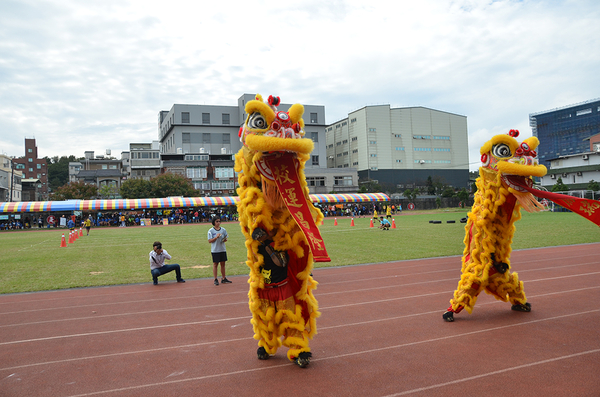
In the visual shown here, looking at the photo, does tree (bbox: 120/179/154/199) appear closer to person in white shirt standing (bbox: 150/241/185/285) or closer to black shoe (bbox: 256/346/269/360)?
person in white shirt standing (bbox: 150/241/185/285)

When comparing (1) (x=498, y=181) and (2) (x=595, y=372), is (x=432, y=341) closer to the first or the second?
(2) (x=595, y=372)

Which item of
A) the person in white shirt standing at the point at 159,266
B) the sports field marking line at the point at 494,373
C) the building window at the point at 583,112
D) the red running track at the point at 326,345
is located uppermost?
the building window at the point at 583,112

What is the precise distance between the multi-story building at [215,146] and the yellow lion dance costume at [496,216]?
6336cm

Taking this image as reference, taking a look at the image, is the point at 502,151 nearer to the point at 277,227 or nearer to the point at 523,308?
the point at 523,308

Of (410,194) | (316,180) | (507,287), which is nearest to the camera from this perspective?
(507,287)

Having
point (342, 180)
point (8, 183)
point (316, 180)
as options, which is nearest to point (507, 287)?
point (316, 180)

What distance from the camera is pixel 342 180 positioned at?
73.8m

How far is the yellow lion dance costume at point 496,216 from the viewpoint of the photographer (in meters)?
6.10

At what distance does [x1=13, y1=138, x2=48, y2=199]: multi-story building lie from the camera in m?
90.9

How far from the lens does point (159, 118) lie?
107 meters

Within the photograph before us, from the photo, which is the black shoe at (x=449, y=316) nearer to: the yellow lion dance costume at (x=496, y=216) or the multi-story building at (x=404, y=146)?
the yellow lion dance costume at (x=496, y=216)

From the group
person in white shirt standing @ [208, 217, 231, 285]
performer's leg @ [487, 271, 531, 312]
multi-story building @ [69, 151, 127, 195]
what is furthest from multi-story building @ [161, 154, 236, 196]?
performer's leg @ [487, 271, 531, 312]

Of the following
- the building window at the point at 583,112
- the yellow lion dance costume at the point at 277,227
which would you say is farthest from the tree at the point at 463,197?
the yellow lion dance costume at the point at 277,227

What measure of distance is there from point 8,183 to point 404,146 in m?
74.8
